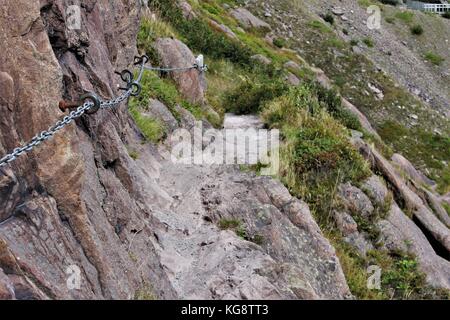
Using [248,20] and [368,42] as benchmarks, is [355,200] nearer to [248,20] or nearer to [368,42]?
[248,20]

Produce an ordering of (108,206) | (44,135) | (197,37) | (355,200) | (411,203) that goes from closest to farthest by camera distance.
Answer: (44,135), (108,206), (355,200), (411,203), (197,37)

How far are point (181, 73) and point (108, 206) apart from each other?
8464 mm

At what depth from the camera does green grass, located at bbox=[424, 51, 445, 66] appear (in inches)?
1527

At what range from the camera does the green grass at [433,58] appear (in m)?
38.8

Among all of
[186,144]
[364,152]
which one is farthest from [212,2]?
[186,144]

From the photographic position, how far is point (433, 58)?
129 ft

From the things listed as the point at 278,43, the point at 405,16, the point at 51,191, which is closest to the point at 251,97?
the point at 51,191

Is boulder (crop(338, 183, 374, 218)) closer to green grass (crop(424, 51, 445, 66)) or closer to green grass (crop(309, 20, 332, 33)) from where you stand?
green grass (crop(309, 20, 332, 33))

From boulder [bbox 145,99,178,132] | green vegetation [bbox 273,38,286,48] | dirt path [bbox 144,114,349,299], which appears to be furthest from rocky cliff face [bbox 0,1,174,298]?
green vegetation [bbox 273,38,286,48]

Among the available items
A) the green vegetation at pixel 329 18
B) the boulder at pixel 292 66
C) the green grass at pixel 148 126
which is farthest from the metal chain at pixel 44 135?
the green vegetation at pixel 329 18

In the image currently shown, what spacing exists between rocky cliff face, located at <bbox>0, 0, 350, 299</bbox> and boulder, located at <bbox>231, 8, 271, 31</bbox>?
23538 mm

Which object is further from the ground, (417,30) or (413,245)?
(413,245)
